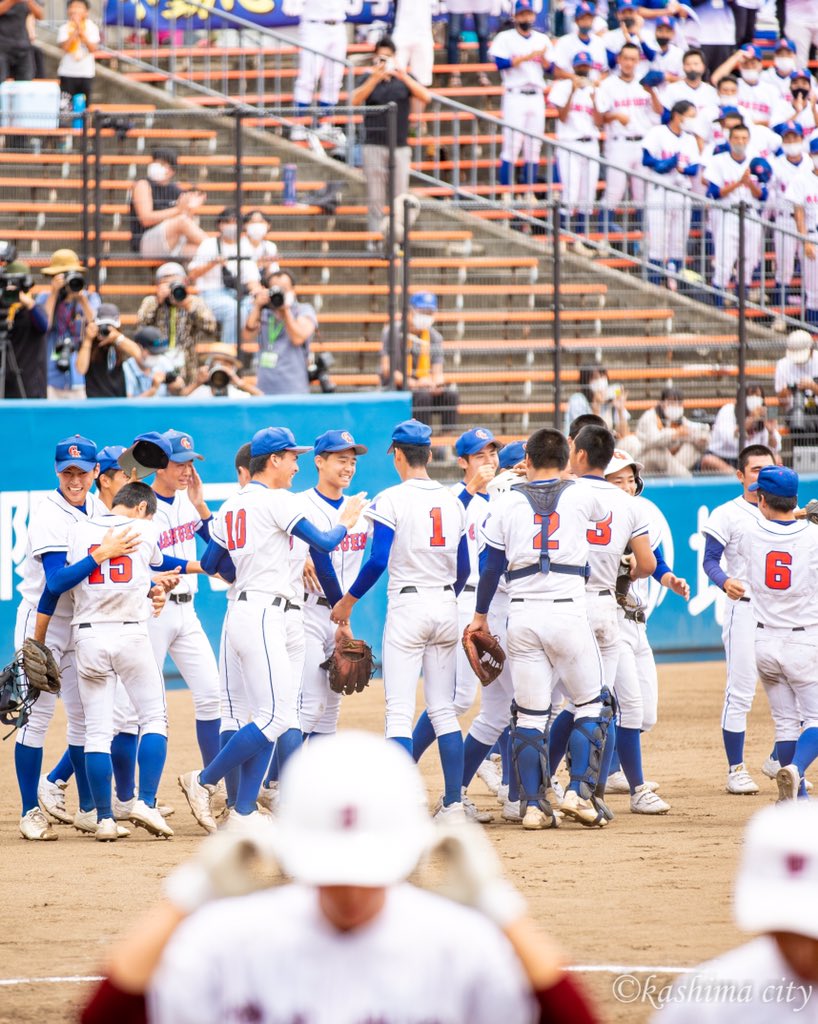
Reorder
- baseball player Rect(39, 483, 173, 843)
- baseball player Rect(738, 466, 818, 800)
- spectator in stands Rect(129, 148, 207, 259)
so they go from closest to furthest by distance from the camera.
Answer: baseball player Rect(39, 483, 173, 843)
baseball player Rect(738, 466, 818, 800)
spectator in stands Rect(129, 148, 207, 259)

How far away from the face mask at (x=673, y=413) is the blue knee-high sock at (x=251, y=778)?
29.4 feet

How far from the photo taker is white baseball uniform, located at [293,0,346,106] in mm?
19469

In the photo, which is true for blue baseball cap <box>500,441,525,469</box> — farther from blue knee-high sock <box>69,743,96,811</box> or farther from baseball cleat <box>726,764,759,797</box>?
blue knee-high sock <box>69,743,96,811</box>

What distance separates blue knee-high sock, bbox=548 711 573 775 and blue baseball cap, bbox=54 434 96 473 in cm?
278

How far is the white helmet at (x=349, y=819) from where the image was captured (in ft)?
7.77

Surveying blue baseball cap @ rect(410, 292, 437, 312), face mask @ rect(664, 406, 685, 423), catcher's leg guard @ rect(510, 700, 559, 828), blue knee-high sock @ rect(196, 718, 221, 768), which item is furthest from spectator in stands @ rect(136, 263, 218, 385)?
catcher's leg guard @ rect(510, 700, 559, 828)

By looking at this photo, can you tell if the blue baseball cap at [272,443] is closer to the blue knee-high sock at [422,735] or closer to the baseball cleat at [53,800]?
the blue knee-high sock at [422,735]

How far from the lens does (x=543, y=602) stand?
28.2ft

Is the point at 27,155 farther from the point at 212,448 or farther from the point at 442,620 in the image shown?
the point at 442,620

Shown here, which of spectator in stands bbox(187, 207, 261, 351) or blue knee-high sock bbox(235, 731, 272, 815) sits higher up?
spectator in stands bbox(187, 207, 261, 351)

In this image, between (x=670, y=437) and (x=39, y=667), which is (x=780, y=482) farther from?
(x=670, y=437)

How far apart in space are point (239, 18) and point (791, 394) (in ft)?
27.9

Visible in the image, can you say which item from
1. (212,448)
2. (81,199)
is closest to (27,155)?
(81,199)

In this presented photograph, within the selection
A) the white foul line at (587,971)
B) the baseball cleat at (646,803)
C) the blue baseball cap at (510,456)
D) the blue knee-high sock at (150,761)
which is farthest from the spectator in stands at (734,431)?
the white foul line at (587,971)
